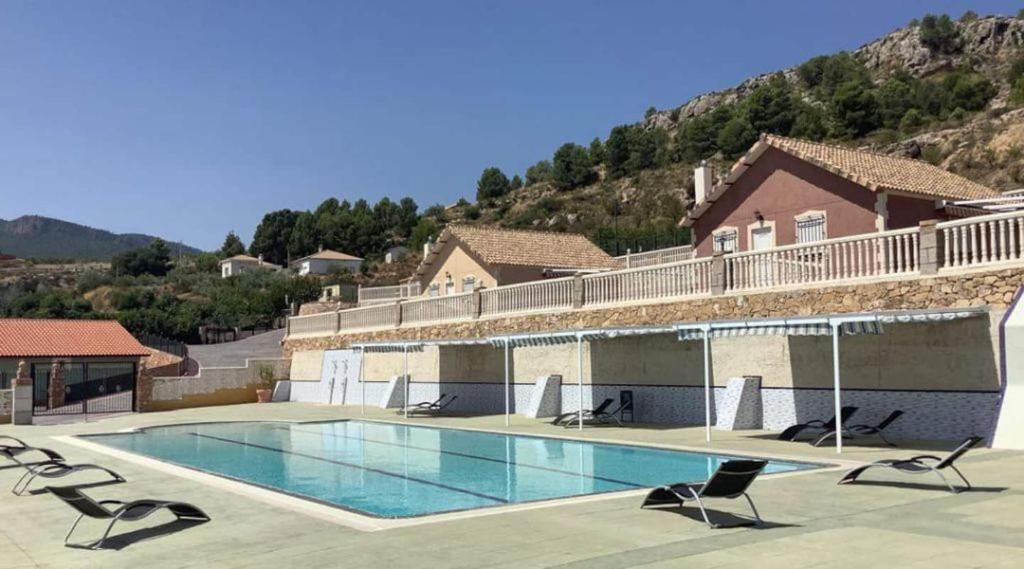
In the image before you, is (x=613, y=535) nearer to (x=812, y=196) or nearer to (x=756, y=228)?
(x=812, y=196)

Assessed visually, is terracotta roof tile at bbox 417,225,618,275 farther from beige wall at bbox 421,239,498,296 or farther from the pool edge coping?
the pool edge coping

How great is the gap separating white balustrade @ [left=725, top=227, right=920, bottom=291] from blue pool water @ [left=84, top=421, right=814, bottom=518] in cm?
539

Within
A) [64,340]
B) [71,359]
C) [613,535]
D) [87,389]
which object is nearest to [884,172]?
[613,535]

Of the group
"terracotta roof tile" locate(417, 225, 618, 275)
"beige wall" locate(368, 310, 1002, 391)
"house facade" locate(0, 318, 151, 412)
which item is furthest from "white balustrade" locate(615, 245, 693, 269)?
"house facade" locate(0, 318, 151, 412)

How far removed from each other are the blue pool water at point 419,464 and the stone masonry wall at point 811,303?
480 centimetres

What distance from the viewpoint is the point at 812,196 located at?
23.7 m

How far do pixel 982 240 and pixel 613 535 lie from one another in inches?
416

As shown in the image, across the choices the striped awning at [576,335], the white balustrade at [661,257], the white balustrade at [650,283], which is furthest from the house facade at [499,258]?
the striped awning at [576,335]

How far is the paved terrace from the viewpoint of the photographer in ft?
22.6

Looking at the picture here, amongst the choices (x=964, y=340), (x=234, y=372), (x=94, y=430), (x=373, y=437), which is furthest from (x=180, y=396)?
(x=964, y=340)

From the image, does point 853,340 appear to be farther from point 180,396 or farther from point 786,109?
point 786,109

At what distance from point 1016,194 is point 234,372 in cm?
2951

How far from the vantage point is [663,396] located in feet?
69.3

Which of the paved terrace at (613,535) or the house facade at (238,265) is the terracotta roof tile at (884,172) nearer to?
the paved terrace at (613,535)
